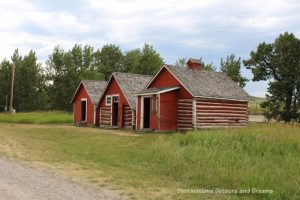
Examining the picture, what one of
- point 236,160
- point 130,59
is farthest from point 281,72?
point 130,59

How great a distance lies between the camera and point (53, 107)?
248ft

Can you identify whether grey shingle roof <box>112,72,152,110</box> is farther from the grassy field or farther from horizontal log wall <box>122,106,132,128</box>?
A: the grassy field

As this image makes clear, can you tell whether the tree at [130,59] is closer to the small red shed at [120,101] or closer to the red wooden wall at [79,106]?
the red wooden wall at [79,106]

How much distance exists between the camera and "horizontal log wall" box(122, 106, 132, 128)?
35062mm

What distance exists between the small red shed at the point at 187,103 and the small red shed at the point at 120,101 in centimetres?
265

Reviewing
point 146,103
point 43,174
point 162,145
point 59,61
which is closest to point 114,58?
point 59,61

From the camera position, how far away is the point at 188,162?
43.0 ft

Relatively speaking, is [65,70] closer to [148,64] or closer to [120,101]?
[148,64]

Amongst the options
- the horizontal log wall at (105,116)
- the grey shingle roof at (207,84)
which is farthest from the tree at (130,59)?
the grey shingle roof at (207,84)

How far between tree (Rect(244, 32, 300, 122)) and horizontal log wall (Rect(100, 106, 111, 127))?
16.3m

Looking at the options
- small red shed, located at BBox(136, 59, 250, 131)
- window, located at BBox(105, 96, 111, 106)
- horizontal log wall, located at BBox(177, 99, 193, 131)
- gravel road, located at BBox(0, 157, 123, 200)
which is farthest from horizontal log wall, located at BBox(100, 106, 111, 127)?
gravel road, located at BBox(0, 157, 123, 200)

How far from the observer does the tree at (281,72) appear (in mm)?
41812

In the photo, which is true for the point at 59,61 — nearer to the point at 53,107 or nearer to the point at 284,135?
the point at 53,107

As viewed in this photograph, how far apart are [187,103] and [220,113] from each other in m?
2.95
